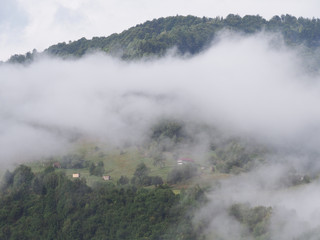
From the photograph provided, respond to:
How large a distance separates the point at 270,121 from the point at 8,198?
10771 cm

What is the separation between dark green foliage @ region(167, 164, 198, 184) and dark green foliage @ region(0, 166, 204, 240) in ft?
28.0

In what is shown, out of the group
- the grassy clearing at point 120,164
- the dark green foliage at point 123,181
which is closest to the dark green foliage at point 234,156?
the grassy clearing at point 120,164

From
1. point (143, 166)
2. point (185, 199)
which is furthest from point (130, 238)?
point (143, 166)

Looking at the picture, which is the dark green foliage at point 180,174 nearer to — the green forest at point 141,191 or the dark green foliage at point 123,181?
the green forest at point 141,191

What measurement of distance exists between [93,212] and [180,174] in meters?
28.5

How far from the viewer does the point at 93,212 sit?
104688mm

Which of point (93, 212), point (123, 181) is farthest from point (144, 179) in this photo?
point (93, 212)

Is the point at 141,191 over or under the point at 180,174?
under

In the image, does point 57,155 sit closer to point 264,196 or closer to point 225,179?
point 225,179

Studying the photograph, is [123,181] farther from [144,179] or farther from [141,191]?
[141,191]

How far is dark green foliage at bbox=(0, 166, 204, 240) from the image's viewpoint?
9638cm

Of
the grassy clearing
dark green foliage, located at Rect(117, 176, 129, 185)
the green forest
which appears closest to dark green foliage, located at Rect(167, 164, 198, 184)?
the green forest

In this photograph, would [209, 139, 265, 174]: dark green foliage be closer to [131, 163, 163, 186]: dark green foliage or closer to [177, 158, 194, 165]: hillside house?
[177, 158, 194, 165]: hillside house

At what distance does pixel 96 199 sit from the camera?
355 ft
